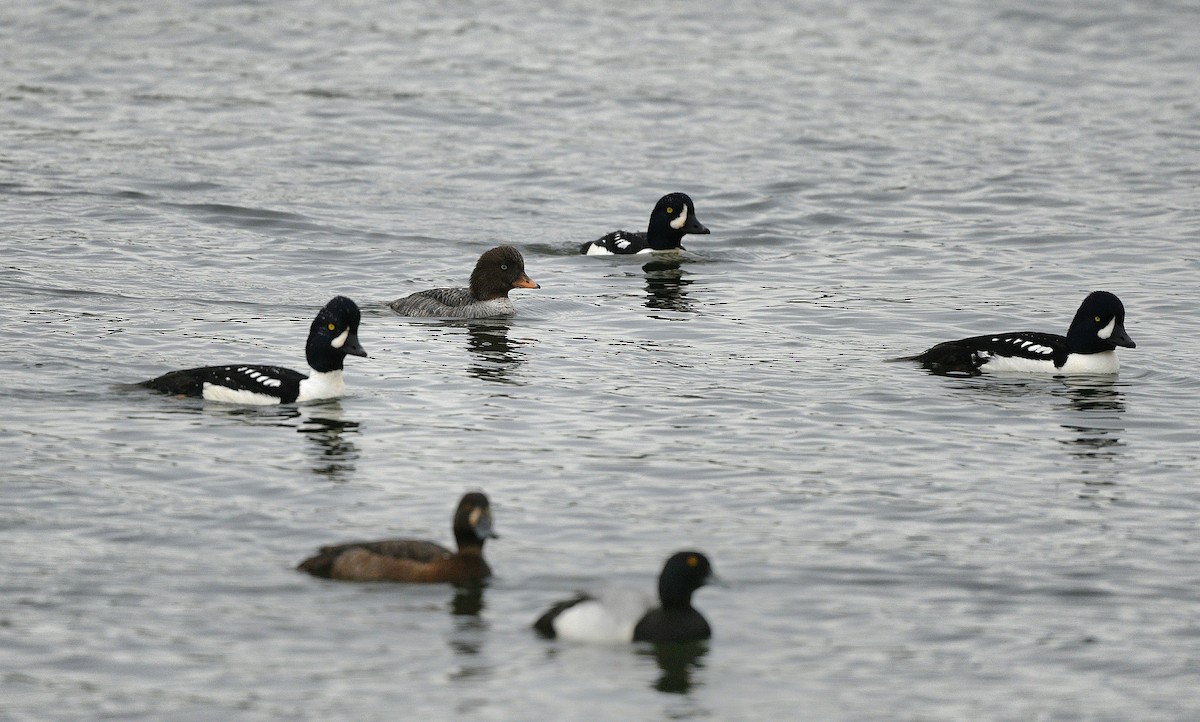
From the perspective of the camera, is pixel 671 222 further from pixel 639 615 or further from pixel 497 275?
pixel 639 615

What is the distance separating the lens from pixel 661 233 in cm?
2512

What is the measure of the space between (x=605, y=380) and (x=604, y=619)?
700cm

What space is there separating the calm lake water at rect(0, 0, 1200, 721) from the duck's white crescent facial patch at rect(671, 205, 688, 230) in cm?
68

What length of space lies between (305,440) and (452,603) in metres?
4.21

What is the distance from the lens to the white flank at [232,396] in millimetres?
16078

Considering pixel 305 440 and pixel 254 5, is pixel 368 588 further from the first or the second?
pixel 254 5

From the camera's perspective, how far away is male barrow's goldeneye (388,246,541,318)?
68.9ft

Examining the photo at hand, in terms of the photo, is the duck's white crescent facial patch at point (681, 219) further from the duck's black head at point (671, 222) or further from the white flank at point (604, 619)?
the white flank at point (604, 619)

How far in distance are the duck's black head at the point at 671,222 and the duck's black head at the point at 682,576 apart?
1400 centimetres

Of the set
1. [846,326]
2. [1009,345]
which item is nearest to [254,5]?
[846,326]

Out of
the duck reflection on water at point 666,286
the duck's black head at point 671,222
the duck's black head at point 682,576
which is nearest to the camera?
the duck's black head at point 682,576

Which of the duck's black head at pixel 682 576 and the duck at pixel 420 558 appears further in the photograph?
the duck at pixel 420 558

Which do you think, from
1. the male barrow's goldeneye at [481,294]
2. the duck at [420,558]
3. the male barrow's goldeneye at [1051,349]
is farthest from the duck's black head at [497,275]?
the duck at [420,558]

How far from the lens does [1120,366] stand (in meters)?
18.8
